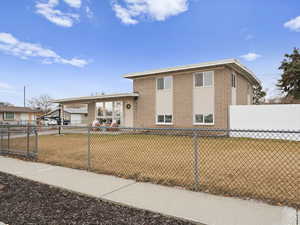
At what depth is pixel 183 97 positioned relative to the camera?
15375mm

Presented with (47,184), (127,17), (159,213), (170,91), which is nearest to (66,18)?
(127,17)

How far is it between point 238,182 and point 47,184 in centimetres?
421

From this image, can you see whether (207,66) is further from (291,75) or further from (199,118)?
(291,75)

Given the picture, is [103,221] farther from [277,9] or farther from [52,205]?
[277,9]

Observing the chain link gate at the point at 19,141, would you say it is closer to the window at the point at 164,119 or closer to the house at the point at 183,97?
the house at the point at 183,97

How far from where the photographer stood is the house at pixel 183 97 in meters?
13.9

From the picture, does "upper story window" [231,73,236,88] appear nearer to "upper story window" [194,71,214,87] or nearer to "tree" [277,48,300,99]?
"upper story window" [194,71,214,87]

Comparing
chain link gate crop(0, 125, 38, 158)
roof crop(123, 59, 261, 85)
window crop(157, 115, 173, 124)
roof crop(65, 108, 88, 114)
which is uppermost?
roof crop(123, 59, 261, 85)

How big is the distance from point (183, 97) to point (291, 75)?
17.1 metres

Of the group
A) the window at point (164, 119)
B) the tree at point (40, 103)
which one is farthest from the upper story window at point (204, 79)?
the tree at point (40, 103)

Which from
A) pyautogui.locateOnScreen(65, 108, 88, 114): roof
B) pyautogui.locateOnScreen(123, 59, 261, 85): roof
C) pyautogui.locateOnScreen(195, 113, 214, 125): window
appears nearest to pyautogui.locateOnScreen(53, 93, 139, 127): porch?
pyautogui.locateOnScreen(123, 59, 261, 85): roof

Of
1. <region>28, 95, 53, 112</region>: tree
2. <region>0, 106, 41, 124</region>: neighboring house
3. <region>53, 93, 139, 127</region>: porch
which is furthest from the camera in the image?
<region>28, 95, 53, 112</region>: tree

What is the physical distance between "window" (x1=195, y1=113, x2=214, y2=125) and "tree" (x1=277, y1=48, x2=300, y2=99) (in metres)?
16.0

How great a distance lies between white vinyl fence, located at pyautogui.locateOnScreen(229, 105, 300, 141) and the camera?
38.0 feet
